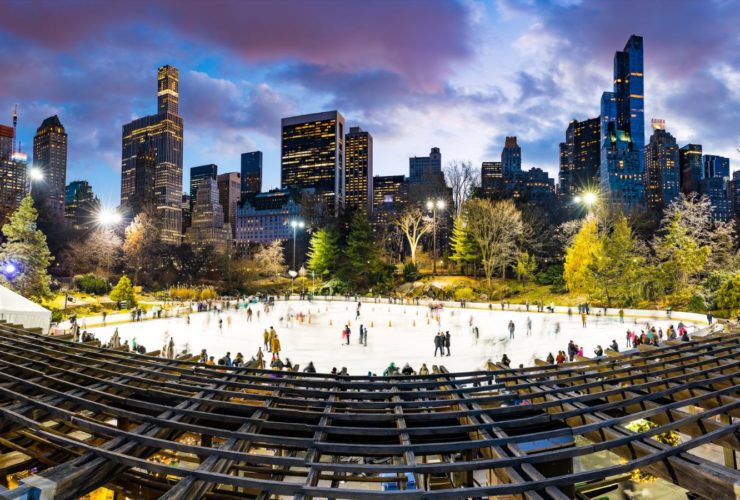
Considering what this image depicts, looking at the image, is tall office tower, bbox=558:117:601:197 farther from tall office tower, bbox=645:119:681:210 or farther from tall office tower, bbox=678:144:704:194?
tall office tower, bbox=678:144:704:194

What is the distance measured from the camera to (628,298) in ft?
105

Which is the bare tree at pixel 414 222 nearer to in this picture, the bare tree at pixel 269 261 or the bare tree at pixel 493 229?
the bare tree at pixel 493 229

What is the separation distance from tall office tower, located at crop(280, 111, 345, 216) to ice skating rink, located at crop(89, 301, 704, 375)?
489 ft

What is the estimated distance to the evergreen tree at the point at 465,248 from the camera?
49625 millimetres

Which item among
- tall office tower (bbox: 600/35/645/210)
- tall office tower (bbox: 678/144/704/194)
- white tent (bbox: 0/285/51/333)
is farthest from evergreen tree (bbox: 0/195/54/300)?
tall office tower (bbox: 678/144/704/194)

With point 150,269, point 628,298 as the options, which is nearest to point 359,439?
point 628,298

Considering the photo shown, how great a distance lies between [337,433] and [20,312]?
18.7 metres

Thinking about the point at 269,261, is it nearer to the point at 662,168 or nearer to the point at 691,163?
the point at 662,168

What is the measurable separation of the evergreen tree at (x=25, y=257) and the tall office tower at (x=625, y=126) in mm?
122830

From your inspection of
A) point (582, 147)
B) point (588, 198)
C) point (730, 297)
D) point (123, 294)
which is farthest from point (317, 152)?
point (730, 297)

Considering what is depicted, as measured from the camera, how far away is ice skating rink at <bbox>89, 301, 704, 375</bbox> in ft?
55.8

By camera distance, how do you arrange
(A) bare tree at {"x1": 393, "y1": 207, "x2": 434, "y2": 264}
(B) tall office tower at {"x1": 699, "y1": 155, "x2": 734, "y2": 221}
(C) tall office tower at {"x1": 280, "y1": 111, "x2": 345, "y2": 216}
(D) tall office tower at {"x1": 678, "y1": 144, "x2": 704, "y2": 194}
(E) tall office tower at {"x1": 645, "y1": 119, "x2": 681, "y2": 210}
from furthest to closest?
(C) tall office tower at {"x1": 280, "y1": 111, "x2": 345, "y2": 216} < (D) tall office tower at {"x1": 678, "y1": 144, "x2": 704, "y2": 194} < (E) tall office tower at {"x1": 645, "y1": 119, "x2": 681, "y2": 210} < (B) tall office tower at {"x1": 699, "y1": 155, "x2": 734, "y2": 221} < (A) bare tree at {"x1": 393, "y1": 207, "x2": 434, "y2": 264}

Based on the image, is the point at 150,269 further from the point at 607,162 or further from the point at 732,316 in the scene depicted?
Result: the point at 607,162

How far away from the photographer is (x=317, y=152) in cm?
18288
